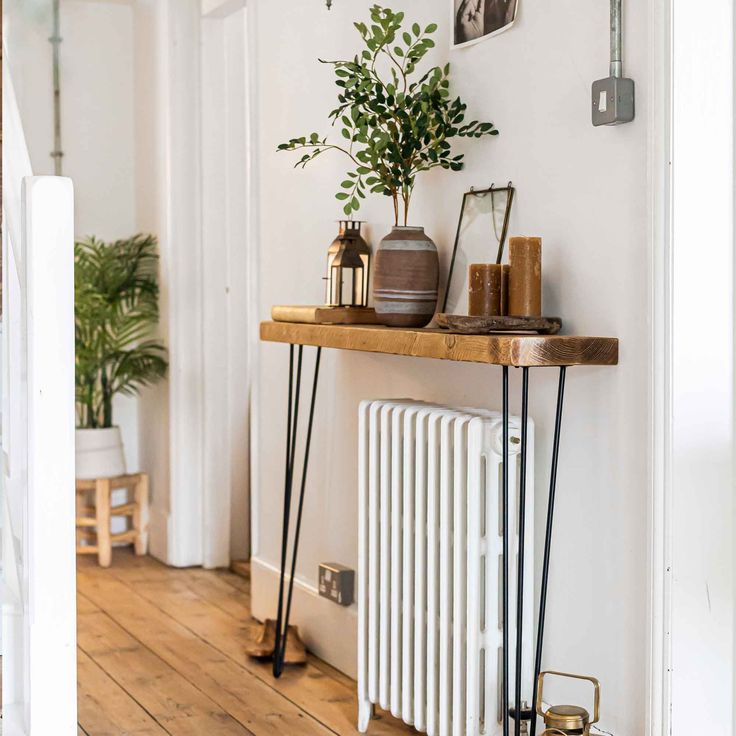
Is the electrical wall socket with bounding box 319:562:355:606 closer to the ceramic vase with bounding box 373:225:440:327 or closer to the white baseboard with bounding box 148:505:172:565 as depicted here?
the ceramic vase with bounding box 373:225:440:327

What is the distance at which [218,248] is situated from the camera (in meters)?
4.54

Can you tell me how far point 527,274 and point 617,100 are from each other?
387 millimetres

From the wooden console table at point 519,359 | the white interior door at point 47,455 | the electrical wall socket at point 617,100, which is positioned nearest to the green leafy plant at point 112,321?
the wooden console table at point 519,359

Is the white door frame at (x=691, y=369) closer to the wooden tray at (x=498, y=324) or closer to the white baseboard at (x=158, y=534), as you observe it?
the wooden tray at (x=498, y=324)

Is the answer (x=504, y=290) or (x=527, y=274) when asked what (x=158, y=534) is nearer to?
(x=504, y=290)

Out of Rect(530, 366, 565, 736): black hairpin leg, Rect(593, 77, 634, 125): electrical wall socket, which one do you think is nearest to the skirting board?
Rect(530, 366, 565, 736): black hairpin leg

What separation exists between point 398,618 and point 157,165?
271cm

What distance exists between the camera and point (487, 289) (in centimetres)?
233

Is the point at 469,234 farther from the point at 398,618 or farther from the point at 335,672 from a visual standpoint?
the point at 335,672

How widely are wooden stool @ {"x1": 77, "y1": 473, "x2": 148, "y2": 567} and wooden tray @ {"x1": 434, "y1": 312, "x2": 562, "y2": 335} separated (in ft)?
8.89

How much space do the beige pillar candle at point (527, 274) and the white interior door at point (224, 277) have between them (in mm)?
2396

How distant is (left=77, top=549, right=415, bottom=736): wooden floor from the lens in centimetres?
275

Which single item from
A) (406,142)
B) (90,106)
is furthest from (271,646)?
(90,106)

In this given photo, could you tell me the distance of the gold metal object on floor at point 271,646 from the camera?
323 centimetres
